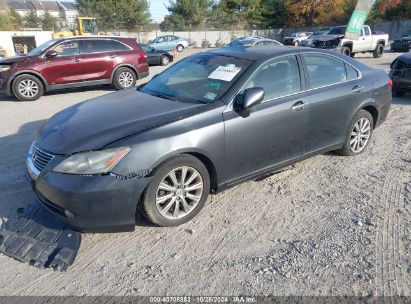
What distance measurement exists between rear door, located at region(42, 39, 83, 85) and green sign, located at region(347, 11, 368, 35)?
26.4 ft

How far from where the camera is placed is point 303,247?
3.05 metres

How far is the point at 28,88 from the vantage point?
9.52m

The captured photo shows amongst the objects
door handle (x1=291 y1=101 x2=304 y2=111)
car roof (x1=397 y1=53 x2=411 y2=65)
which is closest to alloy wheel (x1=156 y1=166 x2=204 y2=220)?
door handle (x1=291 y1=101 x2=304 y2=111)

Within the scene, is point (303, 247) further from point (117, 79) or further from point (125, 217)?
point (117, 79)

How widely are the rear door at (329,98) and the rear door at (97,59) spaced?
7.54 metres

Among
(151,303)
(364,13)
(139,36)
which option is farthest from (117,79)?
(139,36)

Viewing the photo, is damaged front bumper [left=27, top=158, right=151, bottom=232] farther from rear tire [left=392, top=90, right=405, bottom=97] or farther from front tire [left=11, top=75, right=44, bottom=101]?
rear tire [left=392, top=90, right=405, bottom=97]

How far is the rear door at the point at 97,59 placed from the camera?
1006 cm

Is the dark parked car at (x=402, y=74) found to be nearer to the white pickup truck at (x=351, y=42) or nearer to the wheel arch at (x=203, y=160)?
the wheel arch at (x=203, y=160)

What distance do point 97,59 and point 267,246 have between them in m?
8.76

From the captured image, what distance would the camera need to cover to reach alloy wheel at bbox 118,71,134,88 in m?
10.7

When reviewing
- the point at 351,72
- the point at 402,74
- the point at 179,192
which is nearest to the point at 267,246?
the point at 179,192

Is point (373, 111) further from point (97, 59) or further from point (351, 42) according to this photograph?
point (351, 42)

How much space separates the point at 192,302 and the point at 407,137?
4979mm
